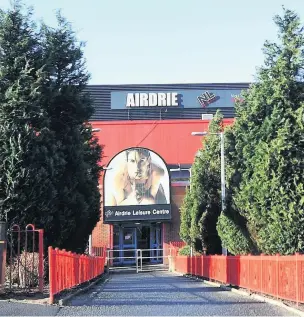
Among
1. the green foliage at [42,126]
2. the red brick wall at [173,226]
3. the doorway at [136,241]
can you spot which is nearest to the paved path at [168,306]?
the green foliage at [42,126]

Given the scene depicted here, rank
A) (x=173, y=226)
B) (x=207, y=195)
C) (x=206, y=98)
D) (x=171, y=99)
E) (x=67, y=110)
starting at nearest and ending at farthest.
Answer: (x=67, y=110)
(x=207, y=195)
(x=173, y=226)
(x=171, y=99)
(x=206, y=98)

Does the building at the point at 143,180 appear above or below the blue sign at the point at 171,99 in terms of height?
below

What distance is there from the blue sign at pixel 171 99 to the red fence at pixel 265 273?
116ft

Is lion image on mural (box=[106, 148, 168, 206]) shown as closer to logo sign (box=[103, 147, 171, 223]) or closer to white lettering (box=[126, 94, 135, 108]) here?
logo sign (box=[103, 147, 171, 223])

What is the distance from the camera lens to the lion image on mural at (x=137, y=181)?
44.4m

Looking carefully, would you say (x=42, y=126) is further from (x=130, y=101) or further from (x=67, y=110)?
(x=130, y=101)

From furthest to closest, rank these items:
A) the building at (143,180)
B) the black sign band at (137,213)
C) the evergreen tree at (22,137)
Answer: the building at (143,180) < the black sign band at (137,213) < the evergreen tree at (22,137)

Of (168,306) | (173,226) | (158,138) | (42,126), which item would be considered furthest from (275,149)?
(158,138)

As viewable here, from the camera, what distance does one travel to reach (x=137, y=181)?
44.6 metres

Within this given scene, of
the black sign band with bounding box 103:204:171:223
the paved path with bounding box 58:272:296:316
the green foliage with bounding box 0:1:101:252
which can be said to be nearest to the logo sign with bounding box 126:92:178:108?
the black sign band with bounding box 103:204:171:223

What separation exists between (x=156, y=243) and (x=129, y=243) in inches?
86.7

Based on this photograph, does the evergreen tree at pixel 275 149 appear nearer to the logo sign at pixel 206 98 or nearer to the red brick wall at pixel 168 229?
the red brick wall at pixel 168 229

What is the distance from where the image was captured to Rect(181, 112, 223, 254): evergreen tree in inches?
1095

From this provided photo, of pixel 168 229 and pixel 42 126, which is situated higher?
pixel 42 126
